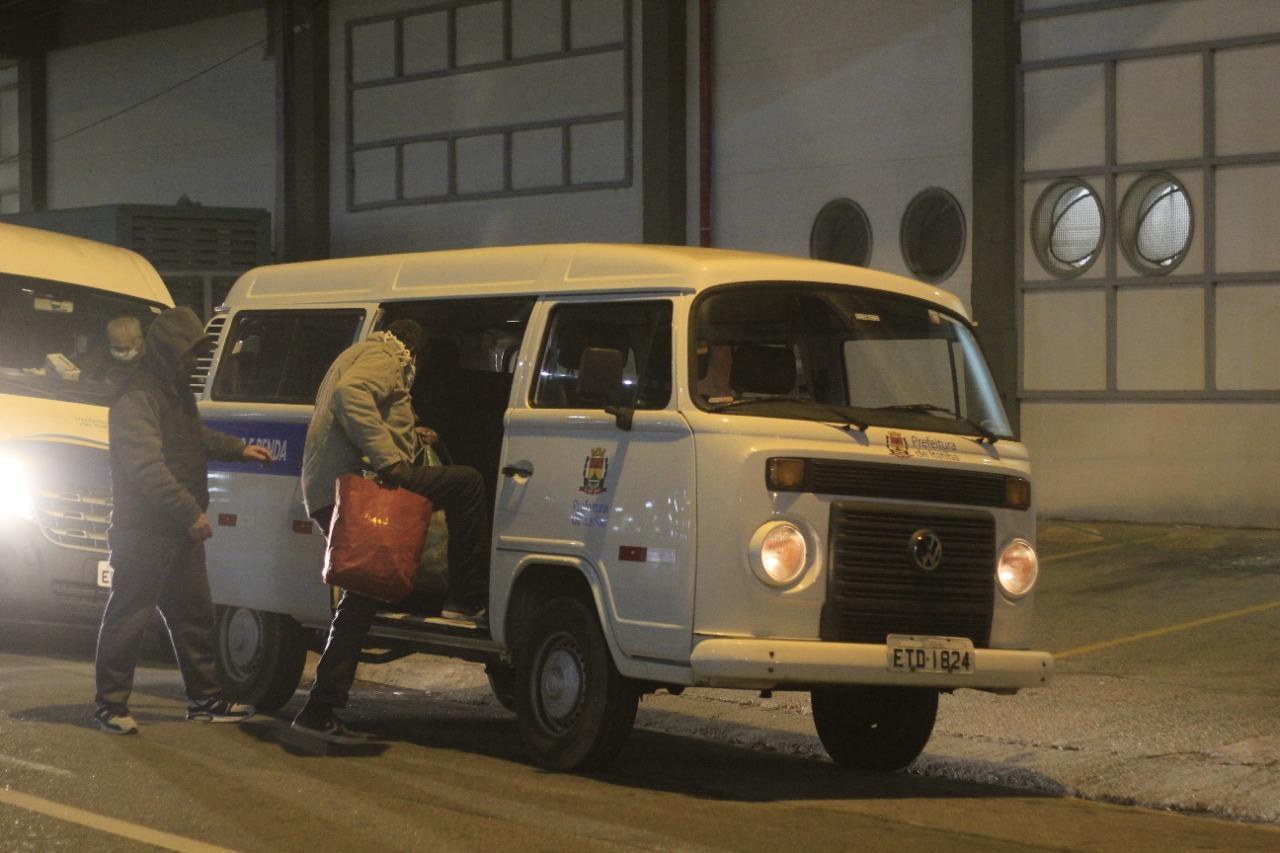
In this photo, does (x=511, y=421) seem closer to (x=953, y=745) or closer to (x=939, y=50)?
(x=953, y=745)

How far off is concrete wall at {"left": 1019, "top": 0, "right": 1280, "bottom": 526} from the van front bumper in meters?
11.5

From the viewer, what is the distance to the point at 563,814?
7.32m

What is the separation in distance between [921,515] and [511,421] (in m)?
1.91

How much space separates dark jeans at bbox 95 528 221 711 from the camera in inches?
355

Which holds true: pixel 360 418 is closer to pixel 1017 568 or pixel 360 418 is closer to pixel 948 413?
pixel 948 413

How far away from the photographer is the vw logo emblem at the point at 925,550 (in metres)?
8.13

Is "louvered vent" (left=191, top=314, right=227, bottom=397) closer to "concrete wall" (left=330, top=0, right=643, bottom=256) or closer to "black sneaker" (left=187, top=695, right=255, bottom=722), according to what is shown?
"black sneaker" (left=187, top=695, right=255, bottom=722)

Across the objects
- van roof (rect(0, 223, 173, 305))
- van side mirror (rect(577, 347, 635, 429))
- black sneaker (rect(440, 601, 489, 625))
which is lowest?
black sneaker (rect(440, 601, 489, 625))

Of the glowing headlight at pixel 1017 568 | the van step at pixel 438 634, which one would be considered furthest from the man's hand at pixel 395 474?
the glowing headlight at pixel 1017 568

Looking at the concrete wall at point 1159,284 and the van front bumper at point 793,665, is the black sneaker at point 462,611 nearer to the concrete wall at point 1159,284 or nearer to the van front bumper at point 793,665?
the van front bumper at point 793,665

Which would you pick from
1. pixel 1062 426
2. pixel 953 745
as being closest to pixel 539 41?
pixel 1062 426

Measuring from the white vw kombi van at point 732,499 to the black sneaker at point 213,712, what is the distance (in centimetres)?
60

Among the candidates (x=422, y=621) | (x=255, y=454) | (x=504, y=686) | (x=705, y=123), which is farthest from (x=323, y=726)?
(x=705, y=123)

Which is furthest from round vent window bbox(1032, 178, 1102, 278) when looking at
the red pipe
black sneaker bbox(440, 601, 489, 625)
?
black sneaker bbox(440, 601, 489, 625)
